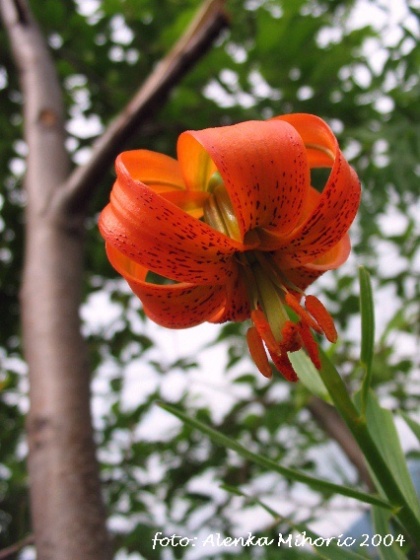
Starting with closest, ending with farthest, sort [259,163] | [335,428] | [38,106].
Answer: [259,163]
[38,106]
[335,428]

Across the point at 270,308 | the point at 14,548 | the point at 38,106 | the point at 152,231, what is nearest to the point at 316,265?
the point at 270,308

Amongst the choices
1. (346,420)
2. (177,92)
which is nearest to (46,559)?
(346,420)

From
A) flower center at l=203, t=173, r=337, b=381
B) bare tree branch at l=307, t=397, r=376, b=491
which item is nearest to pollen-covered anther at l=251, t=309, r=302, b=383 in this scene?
flower center at l=203, t=173, r=337, b=381

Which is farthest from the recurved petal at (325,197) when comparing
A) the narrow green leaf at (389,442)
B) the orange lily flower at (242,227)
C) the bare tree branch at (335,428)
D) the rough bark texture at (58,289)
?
the bare tree branch at (335,428)

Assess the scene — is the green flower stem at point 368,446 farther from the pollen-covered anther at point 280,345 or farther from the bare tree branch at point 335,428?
the bare tree branch at point 335,428

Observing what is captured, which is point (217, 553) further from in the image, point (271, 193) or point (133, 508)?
point (271, 193)

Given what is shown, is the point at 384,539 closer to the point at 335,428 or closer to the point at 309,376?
the point at 309,376

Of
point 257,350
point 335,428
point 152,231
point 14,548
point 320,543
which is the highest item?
point 152,231
